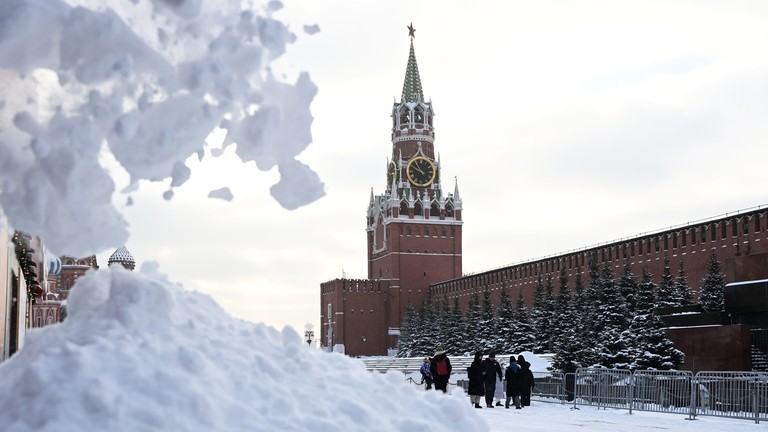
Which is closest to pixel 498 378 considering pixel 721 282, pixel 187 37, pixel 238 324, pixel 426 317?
pixel 238 324

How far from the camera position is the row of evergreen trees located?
78.7 ft

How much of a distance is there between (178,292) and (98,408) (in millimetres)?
1529

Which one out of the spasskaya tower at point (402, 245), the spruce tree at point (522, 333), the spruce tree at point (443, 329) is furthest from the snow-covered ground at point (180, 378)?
the spasskaya tower at point (402, 245)

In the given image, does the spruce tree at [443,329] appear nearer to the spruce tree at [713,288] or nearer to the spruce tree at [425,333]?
the spruce tree at [425,333]

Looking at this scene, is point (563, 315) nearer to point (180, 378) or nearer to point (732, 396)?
point (732, 396)

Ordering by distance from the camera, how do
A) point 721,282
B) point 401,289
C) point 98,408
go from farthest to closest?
point 401,289 < point 721,282 < point 98,408

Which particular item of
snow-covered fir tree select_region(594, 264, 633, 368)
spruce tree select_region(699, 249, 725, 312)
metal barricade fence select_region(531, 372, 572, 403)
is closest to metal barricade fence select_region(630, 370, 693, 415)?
metal barricade fence select_region(531, 372, 572, 403)

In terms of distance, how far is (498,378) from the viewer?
57.5 feet

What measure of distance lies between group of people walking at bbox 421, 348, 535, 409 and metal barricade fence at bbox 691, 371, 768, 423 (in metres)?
2.76

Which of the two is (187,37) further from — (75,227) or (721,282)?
(721,282)

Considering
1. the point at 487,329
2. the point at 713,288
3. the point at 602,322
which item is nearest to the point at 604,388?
the point at 602,322

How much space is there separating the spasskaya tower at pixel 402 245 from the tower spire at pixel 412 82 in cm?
8

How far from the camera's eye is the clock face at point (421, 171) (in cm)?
7788

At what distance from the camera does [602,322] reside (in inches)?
1061
